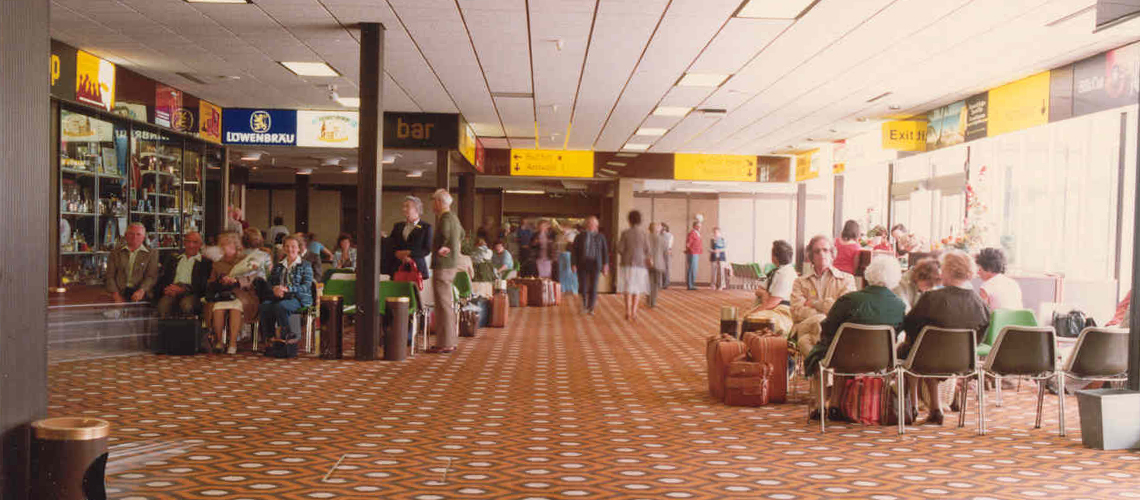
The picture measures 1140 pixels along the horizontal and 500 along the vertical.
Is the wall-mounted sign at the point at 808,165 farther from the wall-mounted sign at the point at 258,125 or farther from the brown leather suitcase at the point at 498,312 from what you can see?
the wall-mounted sign at the point at 258,125

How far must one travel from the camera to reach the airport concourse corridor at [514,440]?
432 centimetres

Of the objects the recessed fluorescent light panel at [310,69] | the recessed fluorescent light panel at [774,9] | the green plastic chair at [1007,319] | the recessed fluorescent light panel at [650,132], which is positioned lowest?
the green plastic chair at [1007,319]

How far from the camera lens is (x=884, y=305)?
5988 mm

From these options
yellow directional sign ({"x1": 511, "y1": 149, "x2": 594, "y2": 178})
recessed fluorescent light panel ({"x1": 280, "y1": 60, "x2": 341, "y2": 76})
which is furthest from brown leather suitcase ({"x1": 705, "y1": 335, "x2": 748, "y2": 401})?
yellow directional sign ({"x1": 511, "y1": 149, "x2": 594, "y2": 178})

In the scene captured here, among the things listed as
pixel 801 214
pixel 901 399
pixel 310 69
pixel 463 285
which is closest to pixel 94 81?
pixel 310 69

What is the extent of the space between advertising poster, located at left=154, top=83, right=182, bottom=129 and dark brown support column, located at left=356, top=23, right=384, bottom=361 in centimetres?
459

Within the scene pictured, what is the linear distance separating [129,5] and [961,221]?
11.0 metres

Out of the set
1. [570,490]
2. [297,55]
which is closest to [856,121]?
[297,55]

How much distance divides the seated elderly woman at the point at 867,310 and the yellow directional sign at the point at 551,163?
46.6 feet

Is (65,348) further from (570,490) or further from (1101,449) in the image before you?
(1101,449)

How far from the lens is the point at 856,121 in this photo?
14883 millimetres

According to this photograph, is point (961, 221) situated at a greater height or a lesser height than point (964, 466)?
greater

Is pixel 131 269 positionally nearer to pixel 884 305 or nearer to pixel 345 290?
pixel 345 290

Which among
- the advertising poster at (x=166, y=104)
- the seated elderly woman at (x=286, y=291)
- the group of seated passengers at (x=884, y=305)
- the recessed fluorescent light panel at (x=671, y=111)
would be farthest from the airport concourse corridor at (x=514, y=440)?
the recessed fluorescent light panel at (x=671, y=111)
